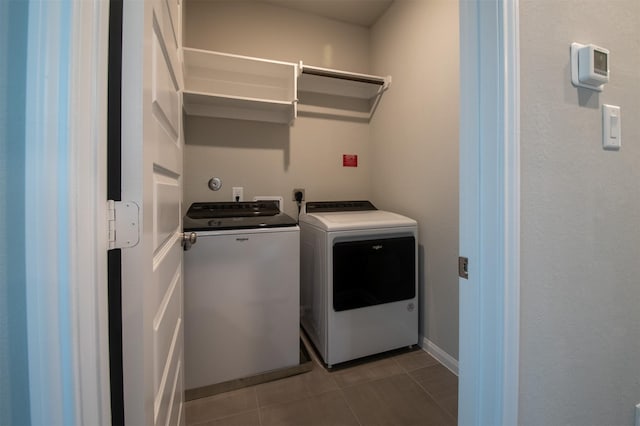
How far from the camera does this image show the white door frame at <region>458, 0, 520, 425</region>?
0.64 m

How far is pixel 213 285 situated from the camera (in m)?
1.50

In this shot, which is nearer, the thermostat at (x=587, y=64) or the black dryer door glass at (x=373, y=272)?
the thermostat at (x=587, y=64)

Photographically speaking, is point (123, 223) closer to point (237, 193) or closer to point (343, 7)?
point (237, 193)

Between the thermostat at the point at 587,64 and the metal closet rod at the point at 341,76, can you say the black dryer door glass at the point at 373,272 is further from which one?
the metal closet rod at the point at 341,76

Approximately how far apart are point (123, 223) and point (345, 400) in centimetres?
149

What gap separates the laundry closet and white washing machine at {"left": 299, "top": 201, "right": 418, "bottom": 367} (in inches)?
7.3

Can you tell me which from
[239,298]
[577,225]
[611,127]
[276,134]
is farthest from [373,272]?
[276,134]

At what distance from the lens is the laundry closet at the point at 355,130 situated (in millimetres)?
1768

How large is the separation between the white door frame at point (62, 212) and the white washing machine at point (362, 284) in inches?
52.1

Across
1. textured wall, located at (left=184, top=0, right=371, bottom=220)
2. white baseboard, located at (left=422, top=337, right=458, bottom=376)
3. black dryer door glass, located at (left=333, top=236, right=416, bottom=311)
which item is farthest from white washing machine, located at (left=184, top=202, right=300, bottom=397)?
white baseboard, located at (left=422, top=337, right=458, bottom=376)

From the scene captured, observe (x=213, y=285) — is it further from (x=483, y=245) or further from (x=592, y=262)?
(x=592, y=262)

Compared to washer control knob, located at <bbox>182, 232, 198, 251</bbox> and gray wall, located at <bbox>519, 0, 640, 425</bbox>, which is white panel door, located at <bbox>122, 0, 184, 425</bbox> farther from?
gray wall, located at <bbox>519, 0, 640, 425</bbox>

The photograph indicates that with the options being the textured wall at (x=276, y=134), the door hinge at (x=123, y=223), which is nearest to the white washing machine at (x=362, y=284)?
the textured wall at (x=276, y=134)

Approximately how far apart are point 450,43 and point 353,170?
119 cm
